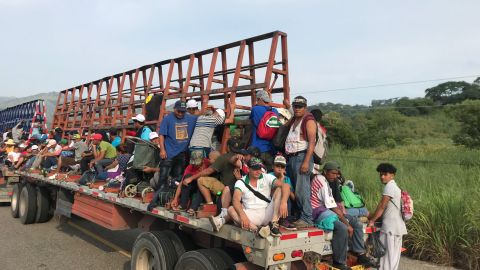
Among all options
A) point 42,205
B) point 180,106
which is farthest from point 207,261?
point 42,205

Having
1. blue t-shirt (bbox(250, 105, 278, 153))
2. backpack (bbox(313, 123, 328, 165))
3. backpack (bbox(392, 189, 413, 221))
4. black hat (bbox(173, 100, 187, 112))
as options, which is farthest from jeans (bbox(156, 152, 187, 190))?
backpack (bbox(392, 189, 413, 221))

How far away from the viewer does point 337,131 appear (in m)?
19.2

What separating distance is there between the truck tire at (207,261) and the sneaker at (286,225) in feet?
1.80

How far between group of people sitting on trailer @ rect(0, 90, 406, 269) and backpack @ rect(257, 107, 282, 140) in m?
0.03

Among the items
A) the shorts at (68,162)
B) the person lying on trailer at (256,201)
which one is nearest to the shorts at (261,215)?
the person lying on trailer at (256,201)

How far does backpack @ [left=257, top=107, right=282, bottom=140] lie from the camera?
15.3 ft

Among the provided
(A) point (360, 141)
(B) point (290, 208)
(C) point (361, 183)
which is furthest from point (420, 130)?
(B) point (290, 208)

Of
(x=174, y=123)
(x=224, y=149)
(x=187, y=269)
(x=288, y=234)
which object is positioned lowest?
(x=187, y=269)

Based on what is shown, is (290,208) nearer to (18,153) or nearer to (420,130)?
(18,153)

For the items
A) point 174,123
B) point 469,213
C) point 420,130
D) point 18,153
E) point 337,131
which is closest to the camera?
point 174,123

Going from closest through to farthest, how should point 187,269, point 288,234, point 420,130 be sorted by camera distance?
point 288,234 → point 187,269 → point 420,130

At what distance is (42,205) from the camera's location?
8789mm

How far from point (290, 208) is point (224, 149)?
6.16 feet

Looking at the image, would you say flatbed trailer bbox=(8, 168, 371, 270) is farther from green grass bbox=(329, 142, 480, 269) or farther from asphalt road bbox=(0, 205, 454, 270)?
green grass bbox=(329, 142, 480, 269)
